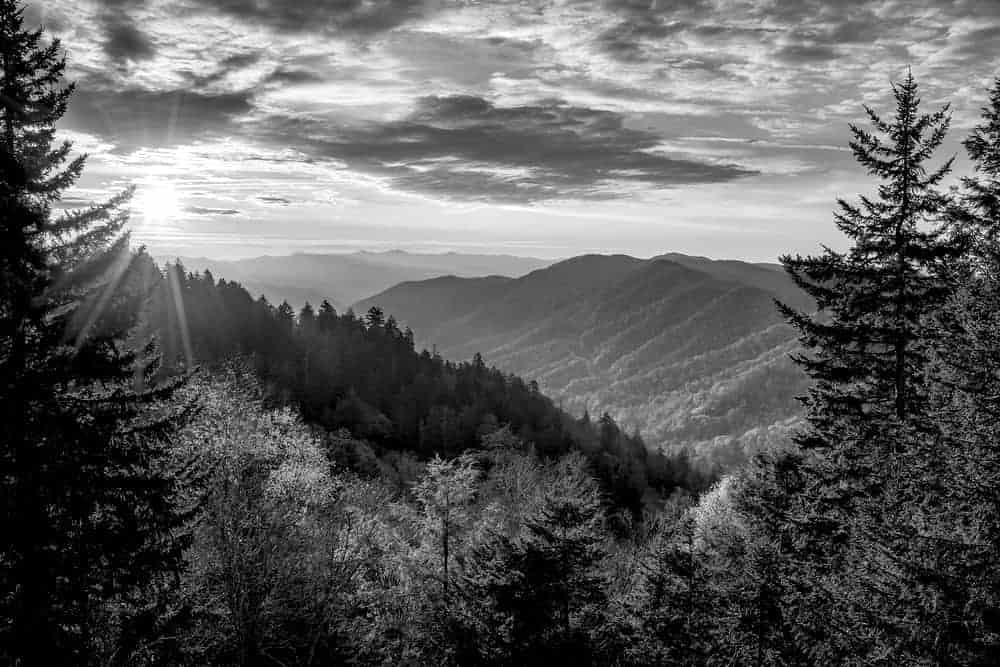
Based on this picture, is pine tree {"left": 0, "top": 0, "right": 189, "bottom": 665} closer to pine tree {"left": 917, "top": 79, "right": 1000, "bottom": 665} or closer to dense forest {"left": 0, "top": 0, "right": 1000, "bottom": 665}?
dense forest {"left": 0, "top": 0, "right": 1000, "bottom": 665}

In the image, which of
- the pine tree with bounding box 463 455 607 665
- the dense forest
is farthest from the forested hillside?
the pine tree with bounding box 463 455 607 665

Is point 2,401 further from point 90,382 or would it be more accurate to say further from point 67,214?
point 67,214

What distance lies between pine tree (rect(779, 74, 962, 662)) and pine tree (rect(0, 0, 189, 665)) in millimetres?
14563

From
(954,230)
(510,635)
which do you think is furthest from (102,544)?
(954,230)

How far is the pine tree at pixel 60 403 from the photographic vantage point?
10773 mm

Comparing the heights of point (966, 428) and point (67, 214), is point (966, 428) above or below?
below

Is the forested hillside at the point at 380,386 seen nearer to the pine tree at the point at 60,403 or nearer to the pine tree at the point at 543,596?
the pine tree at the point at 543,596

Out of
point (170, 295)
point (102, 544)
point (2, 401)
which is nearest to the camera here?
point (2, 401)

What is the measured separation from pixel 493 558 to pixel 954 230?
51.0 ft

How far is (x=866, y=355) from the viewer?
607 inches

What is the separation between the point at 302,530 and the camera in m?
24.1

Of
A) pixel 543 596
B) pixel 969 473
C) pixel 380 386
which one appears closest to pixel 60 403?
pixel 543 596

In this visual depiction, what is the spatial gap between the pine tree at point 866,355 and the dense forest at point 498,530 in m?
0.06

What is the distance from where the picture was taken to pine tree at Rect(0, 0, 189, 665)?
424 inches
